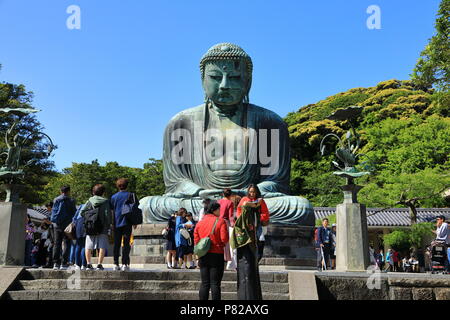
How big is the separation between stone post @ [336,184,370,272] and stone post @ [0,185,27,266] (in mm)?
5624

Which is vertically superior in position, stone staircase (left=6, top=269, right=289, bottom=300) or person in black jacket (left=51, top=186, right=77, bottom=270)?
person in black jacket (left=51, top=186, right=77, bottom=270)

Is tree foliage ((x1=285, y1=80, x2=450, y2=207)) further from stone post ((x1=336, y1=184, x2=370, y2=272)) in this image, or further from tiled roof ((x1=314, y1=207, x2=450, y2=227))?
stone post ((x1=336, y1=184, x2=370, y2=272))

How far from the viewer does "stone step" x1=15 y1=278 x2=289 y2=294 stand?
644 cm

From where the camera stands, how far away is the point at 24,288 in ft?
21.5

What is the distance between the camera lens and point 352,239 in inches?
323

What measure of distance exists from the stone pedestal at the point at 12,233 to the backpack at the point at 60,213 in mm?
1281

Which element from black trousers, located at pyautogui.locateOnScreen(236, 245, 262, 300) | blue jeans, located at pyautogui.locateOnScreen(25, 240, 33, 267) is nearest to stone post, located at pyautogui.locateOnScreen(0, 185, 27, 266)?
blue jeans, located at pyautogui.locateOnScreen(25, 240, 33, 267)

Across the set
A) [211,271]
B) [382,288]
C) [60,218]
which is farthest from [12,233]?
[382,288]

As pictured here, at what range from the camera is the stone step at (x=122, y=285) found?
6.44m
